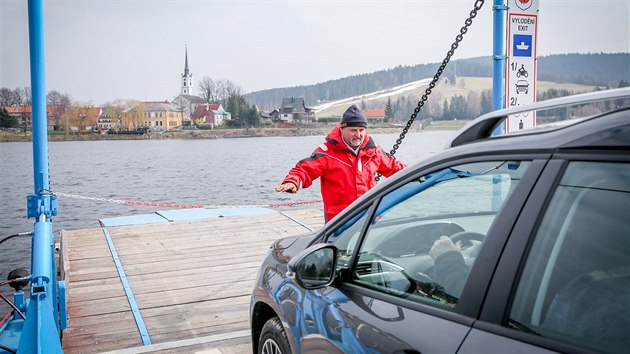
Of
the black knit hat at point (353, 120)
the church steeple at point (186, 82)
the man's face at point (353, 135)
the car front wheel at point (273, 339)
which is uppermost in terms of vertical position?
the church steeple at point (186, 82)

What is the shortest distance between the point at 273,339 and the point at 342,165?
251 cm

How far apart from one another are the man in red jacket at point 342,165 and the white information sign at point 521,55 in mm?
1485

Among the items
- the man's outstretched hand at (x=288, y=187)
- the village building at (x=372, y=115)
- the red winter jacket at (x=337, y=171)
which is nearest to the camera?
the man's outstretched hand at (x=288, y=187)

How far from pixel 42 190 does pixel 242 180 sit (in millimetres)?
49754

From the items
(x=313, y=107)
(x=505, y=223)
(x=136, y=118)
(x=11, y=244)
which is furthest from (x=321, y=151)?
(x=136, y=118)

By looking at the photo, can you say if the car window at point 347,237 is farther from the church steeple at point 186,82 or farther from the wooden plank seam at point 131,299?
the church steeple at point 186,82

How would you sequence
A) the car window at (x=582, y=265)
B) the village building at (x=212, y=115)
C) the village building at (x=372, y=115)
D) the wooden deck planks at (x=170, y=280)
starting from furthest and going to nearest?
the village building at (x=212, y=115), the village building at (x=372, y=115), the wooden deck planks at (x=170, y=280), the car window at (x=582, y=265)

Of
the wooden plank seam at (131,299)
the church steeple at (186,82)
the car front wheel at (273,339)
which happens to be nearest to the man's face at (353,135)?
the wooden plank seam at (131,299)

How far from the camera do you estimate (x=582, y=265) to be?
5.15ft

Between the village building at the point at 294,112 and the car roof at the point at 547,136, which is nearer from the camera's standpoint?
the car roof at the point at 547,136

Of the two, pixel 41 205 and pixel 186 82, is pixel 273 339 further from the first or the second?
pixel 186 82

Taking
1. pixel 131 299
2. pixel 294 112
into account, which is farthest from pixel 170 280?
pixel 294 112

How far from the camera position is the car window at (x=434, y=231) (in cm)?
197

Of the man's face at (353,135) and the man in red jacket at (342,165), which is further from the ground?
the man's face at (353,135)
